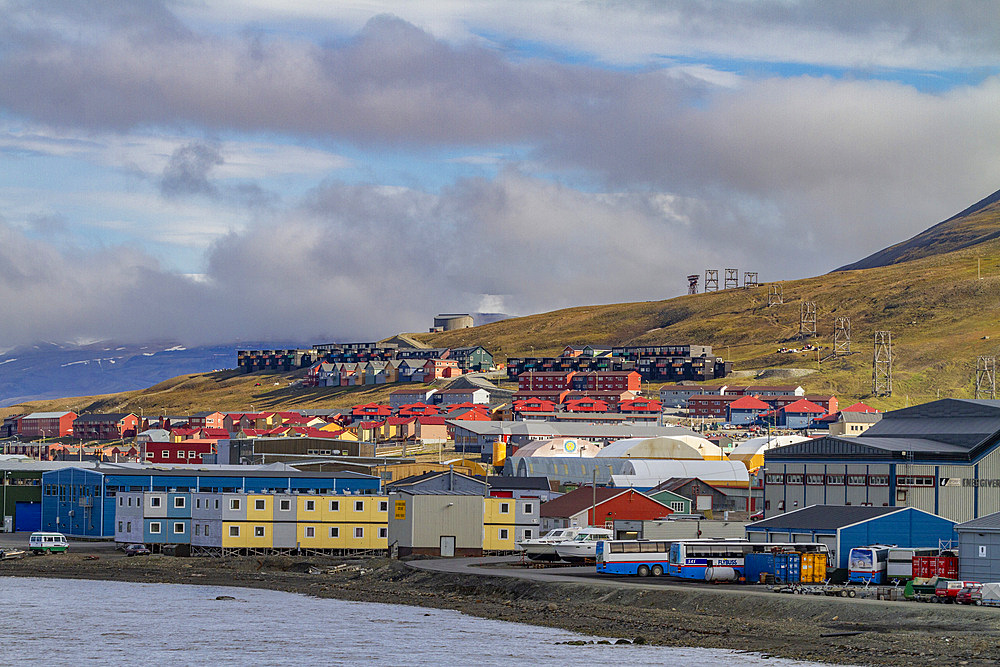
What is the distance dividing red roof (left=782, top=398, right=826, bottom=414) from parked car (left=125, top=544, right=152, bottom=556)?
119 meters

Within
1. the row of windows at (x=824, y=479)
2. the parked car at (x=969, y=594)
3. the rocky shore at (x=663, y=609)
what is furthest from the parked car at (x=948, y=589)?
the row of windows at (x=824, y=479)

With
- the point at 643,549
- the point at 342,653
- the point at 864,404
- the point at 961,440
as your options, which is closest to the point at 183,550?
the point at 643,549

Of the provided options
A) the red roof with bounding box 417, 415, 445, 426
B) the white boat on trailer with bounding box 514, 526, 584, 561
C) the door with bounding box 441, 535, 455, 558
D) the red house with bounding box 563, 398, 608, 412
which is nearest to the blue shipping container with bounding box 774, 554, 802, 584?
the white boat on trailer with bounding box 514, 526, 584, 561

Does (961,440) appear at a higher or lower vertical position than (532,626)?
higher

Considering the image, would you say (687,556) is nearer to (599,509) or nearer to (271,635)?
(271,635)

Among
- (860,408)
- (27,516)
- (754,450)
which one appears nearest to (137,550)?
(27,516)

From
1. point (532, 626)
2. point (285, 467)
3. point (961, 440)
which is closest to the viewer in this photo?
point (532, 626)

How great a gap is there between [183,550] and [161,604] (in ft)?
66.6

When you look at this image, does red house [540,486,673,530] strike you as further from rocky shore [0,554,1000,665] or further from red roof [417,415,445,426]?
red roof [417,415,445,426]

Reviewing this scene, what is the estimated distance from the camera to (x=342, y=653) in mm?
47844

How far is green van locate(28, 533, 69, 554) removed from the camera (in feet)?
275

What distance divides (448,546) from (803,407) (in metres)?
117

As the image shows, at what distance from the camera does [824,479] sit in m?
80.7

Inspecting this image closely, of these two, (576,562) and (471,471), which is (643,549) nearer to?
(576,562)
